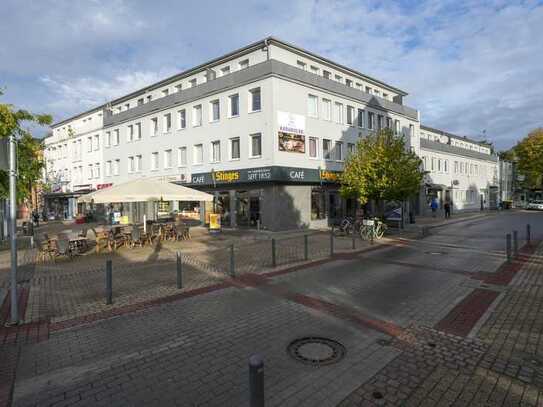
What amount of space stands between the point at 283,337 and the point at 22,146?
16576 millimetres

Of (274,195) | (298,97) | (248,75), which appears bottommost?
(274,195)

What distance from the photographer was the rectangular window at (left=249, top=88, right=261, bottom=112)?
905 inches

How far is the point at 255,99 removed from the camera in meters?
23.3

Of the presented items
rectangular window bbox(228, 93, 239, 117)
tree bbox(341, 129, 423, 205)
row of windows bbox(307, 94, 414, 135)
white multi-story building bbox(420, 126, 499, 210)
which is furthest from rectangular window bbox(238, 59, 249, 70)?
white multi-story building bbox(420, 126, 499, 210)

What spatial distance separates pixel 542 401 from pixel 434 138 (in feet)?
162

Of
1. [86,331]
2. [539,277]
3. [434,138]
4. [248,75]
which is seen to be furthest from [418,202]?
[86,331]

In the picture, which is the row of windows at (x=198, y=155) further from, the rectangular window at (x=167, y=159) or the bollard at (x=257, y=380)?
the bollard at (x=257, y=380)

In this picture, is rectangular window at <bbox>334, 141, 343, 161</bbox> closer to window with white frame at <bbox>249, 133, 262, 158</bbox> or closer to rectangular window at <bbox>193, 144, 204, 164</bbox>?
window with white frame at <bbox>249, 133, 262, 158</bbox>

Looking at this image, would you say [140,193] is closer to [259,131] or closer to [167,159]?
[259,131]

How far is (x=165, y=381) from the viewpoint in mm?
4074

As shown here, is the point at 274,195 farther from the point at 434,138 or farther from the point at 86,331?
the point at 434,138

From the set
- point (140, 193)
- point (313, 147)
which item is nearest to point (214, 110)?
point (313, 147)

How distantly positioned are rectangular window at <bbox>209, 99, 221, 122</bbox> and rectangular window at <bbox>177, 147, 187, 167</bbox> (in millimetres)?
4199

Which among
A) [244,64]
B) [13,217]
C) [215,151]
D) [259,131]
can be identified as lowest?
[13,217]
